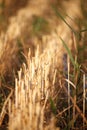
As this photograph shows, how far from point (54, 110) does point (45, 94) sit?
10cm

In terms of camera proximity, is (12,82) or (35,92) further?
(12,82)

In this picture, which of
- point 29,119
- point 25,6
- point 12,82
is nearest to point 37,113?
point 29,119

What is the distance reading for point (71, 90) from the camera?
1959 millimetres

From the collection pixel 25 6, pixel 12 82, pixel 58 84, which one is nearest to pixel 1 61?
pixel 12 82

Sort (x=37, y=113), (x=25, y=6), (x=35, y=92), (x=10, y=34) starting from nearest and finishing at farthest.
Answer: (x=37, y=113) → (x=35, y=92) → (x=10, y=34) → (x=25, y=6)

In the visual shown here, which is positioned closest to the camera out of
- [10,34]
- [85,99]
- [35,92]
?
[35,92]

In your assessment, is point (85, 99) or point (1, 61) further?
point (1, 61)

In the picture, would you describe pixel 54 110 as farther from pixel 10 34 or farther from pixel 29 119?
pixel 10 34

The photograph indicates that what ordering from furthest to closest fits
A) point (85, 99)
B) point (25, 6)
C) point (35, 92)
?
point (25, 6)
point (85, 99)
point (35, 92)

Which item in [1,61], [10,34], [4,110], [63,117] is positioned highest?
[10,34]

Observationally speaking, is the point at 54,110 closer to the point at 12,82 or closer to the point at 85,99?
the point at 85,99

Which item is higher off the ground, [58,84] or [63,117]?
[58,84]

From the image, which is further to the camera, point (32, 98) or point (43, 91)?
point (43, 91)

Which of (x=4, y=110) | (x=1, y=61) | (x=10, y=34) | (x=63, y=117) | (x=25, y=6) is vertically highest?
(x=25, y=6)
